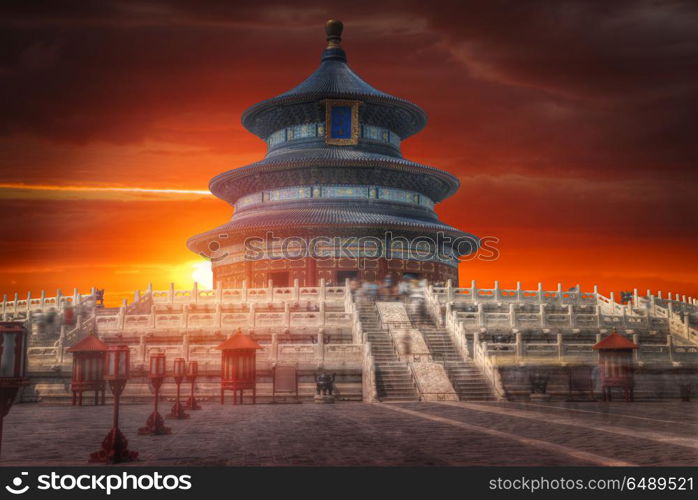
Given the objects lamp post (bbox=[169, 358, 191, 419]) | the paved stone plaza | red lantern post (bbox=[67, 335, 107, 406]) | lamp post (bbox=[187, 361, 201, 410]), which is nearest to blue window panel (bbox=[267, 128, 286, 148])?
red lantern post (bbox=[67, 335, 107, 406])

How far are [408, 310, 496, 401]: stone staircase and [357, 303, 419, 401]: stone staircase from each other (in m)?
1.23

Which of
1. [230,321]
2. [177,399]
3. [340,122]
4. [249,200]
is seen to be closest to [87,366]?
[230,321]

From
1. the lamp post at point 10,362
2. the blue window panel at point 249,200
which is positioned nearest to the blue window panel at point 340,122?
the blue window panel at point 249,200

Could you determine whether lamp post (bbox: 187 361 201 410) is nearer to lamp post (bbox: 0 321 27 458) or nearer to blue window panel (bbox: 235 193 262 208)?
lamp post (bbox: 0 321 27 458)

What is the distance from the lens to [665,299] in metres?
34.0

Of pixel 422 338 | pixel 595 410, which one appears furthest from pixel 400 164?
pixel 595 410

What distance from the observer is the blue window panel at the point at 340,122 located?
4359cm

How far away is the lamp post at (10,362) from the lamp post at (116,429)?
180 centimetres

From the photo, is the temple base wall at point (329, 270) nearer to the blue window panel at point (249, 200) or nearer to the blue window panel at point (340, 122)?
the blue window panel at point (249, 200)

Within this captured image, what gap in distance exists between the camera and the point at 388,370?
74.6 feet

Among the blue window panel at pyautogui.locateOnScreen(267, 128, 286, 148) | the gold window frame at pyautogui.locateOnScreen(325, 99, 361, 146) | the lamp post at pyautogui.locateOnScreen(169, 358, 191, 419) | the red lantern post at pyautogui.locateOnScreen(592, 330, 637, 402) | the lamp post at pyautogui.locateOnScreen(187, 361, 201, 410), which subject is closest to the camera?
the lamp post at pyautogui.locateOnScreen(169, 358, 191, 419)

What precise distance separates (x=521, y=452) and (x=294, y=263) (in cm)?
3061

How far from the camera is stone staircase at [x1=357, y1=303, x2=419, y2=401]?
2162cm

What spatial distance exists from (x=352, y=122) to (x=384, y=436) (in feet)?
109
